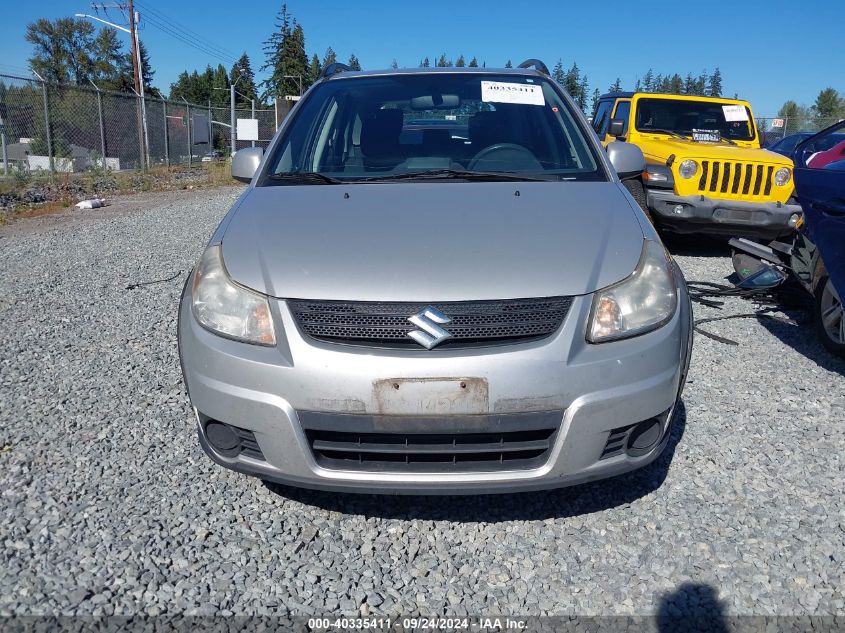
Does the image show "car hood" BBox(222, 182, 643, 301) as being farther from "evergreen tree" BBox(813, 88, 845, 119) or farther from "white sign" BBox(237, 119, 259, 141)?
"evergreen tree" BBox(813, 88, 845, 119)

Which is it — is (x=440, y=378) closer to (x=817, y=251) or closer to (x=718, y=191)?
(x=817, y=251)

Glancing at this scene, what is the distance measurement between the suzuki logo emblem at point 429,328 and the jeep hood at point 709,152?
6.54 m

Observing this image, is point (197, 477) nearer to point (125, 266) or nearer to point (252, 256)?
point (252, 256)

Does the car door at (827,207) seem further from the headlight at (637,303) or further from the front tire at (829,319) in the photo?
the headlight at (637,303)

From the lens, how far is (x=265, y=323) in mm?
2414

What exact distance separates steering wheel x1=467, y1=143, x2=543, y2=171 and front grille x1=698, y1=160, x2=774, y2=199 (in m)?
5.01

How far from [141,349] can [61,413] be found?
105 centimetres

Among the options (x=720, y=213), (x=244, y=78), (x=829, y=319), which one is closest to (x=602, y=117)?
(x=720, y=213)

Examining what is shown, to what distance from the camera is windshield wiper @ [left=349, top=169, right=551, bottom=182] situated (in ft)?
10.9

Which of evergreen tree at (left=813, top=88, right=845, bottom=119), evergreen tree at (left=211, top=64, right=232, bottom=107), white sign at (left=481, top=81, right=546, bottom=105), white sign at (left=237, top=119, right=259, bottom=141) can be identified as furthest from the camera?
evergreen tree at (left=211, top=64, right=232, bottom=107)

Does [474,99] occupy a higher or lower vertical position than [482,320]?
higher

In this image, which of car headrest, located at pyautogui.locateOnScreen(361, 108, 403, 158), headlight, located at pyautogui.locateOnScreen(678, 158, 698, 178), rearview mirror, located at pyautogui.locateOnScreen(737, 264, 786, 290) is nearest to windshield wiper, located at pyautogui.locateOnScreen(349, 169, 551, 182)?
car headrest, located at pyautogui.locateOnScreen(361, 108, 403, 158)

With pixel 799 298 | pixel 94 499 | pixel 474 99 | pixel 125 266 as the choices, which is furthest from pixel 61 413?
pixel 799 298

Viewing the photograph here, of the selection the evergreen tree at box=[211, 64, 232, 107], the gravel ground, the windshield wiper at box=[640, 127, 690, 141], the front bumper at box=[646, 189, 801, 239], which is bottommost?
the gravel ground
